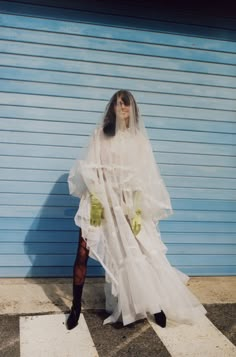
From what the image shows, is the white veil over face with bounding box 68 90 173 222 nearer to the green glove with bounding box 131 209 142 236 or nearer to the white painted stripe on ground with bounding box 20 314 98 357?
the green glove with bounding box 131 209 142 236

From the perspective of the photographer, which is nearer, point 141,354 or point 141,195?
point 141,354

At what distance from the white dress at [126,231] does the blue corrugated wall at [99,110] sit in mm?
877

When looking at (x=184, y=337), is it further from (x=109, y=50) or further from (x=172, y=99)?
(x=109, y=50)

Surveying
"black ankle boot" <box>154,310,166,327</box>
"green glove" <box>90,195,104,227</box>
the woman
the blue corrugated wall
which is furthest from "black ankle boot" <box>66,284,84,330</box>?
the blue corrugated wall

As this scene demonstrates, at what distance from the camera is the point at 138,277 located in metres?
3.68

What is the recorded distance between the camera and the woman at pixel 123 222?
12.2 feet

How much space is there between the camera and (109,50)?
4.58 metres

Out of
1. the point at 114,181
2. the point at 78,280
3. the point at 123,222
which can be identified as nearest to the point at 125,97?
the point at 114,181

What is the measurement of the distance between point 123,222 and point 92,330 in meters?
0.93

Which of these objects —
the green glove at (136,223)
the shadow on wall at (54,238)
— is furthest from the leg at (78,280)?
the shadow on wall at (54,238)

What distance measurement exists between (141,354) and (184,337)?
45cm

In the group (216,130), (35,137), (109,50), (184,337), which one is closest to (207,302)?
(184,337)

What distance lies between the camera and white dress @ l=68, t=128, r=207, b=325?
3697 mm

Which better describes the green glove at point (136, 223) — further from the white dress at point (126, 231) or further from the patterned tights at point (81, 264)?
the patterned tights at point (81, 264)
